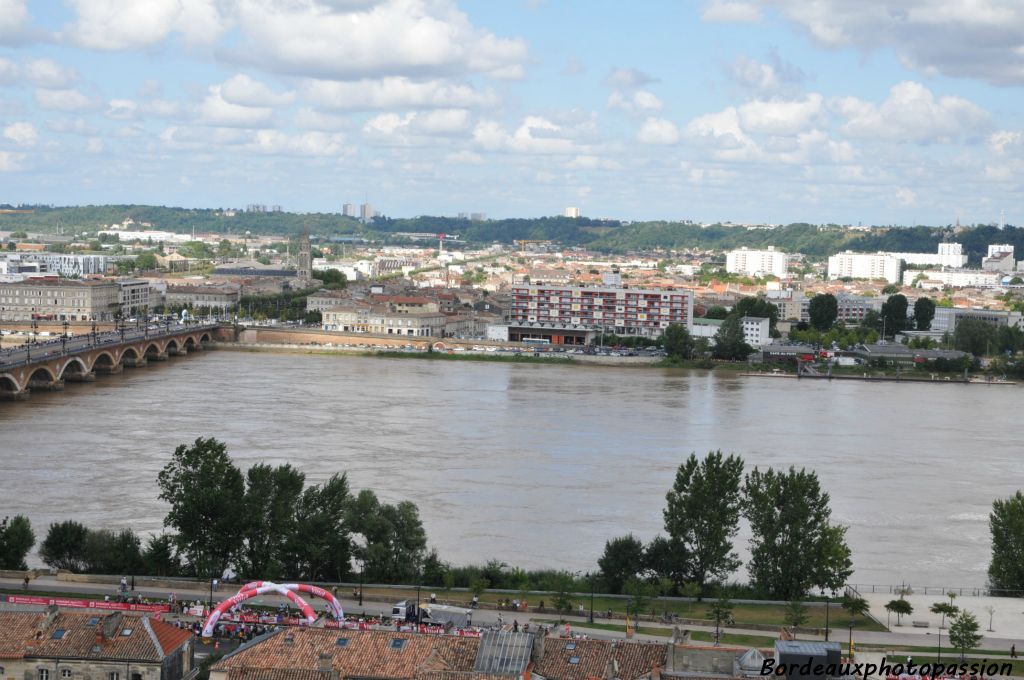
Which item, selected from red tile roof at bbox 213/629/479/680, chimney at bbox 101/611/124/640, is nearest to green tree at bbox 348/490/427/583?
red tile roof at bbox 213/629/479/680

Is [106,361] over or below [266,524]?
below

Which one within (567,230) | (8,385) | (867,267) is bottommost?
(8,385)

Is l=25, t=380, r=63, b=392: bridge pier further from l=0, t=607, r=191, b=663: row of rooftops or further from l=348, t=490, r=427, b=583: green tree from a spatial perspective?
l=0, t=607, r=191, b=663: row of rooftops

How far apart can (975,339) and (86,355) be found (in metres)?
15.4

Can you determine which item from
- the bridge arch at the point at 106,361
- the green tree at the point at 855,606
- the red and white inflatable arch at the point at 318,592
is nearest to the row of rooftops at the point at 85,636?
the red and white inflatable arch at the point at 318,592

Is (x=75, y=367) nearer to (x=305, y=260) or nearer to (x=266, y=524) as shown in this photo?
(x=266, y=524)

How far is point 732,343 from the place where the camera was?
23.2 meters

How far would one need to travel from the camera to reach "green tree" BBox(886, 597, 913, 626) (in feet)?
21.3

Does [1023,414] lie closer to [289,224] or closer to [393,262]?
[393,262]

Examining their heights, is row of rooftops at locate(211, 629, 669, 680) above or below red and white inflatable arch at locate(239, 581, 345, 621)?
above

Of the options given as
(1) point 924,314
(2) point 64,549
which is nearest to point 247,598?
(2) point 64,549

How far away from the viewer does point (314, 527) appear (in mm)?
7297

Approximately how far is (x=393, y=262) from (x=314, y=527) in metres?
46.9

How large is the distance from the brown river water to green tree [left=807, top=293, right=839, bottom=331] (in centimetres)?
838
